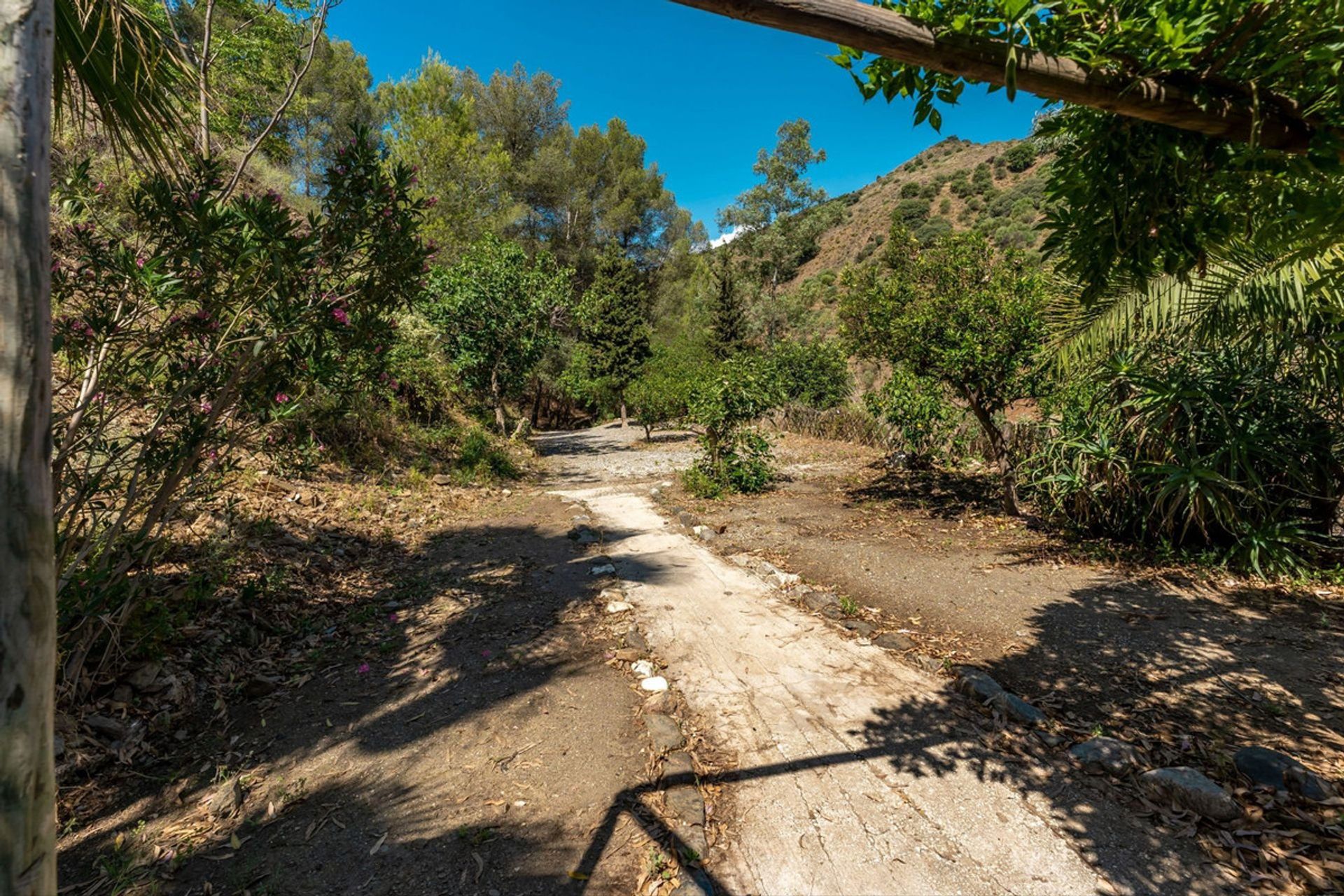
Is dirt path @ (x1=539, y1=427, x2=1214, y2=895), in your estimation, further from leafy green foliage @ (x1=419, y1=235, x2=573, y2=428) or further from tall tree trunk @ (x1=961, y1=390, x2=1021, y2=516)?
leafy green foliage @ (x1=419, y1=235, x2=573, y2=428)

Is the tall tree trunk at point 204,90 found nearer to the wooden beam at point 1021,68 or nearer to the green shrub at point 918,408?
the wooden beam at point 1021,68

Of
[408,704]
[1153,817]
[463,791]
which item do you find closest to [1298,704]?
[1153,817]

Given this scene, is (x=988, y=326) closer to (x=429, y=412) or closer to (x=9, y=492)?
(x=9, y=492)

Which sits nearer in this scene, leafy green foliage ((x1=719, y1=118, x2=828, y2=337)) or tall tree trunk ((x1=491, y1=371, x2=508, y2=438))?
tall tree trunk ((x1=491, y1=371, x2=508, y2=438))

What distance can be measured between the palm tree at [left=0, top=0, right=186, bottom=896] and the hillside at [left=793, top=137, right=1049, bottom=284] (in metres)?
34.3

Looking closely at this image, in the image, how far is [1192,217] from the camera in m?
1.63

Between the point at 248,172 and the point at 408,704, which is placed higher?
the point at 248,172

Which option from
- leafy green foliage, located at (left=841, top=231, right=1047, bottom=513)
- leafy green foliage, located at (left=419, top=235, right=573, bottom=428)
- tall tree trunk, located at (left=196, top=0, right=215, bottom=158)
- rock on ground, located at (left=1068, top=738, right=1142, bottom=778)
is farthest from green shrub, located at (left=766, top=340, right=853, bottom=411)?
tall tree trunk, located at (left=196, top=0, right=215, bottom=158)

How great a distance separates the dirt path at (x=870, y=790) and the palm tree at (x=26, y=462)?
1.84m

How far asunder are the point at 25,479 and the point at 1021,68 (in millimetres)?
2115

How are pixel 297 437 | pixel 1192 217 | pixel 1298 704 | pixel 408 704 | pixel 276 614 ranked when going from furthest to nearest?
pixel 276 614
pixel 297 437
pixel 408 704
pixel 1298 704
pixel 1192 217

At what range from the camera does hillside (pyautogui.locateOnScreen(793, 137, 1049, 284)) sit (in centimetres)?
3375

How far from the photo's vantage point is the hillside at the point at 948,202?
111ft

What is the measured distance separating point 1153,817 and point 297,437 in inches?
187
